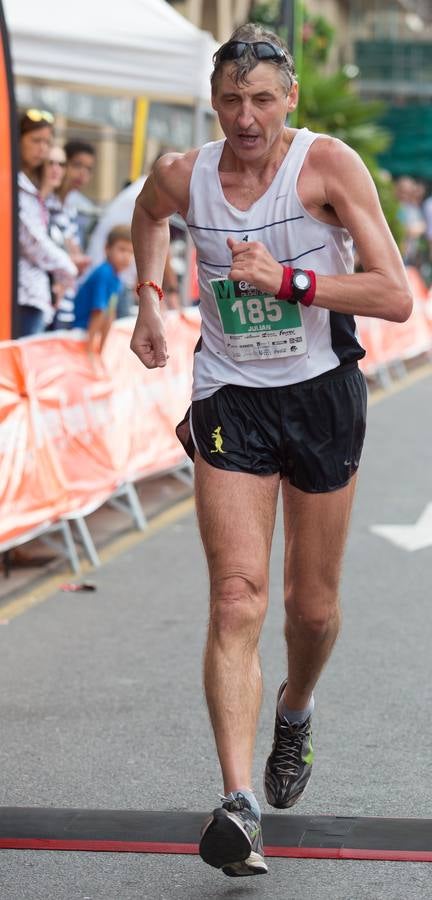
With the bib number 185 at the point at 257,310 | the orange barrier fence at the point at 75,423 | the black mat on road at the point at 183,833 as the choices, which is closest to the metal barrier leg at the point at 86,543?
the orange barrier fence at the point at 75,423

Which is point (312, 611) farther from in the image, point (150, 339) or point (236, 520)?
point (150, 339)

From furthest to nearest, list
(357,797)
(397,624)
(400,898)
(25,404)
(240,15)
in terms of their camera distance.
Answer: (240,15), (25,404), (397,624), (357,797), (400,898)

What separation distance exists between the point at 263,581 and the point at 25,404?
13.4 ft

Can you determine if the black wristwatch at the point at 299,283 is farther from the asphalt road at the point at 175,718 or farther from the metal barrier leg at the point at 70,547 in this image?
the metal barrier leg at the point at 70,547

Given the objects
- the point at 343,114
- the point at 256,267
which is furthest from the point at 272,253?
the point at 343,114

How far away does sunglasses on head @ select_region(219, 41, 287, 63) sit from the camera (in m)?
4.48

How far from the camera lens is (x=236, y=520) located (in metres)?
4.54

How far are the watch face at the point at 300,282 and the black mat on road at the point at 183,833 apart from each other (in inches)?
58.3

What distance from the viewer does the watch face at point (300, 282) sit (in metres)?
4.37

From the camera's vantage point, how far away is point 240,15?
117 ft

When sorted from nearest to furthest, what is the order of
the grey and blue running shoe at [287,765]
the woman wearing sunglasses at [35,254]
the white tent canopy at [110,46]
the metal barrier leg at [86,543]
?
the grey and blue running shoe at [287,765] → the metal barrier leg at [86,543] → the woman wearing sunglasses at [35,254] → the white tent canopy at [110,46]

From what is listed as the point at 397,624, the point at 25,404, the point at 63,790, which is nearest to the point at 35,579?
the point at 25,404

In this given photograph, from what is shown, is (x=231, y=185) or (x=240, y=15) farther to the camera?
(x=240, y=15)

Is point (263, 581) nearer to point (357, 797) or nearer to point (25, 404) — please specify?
point (357, 797)
